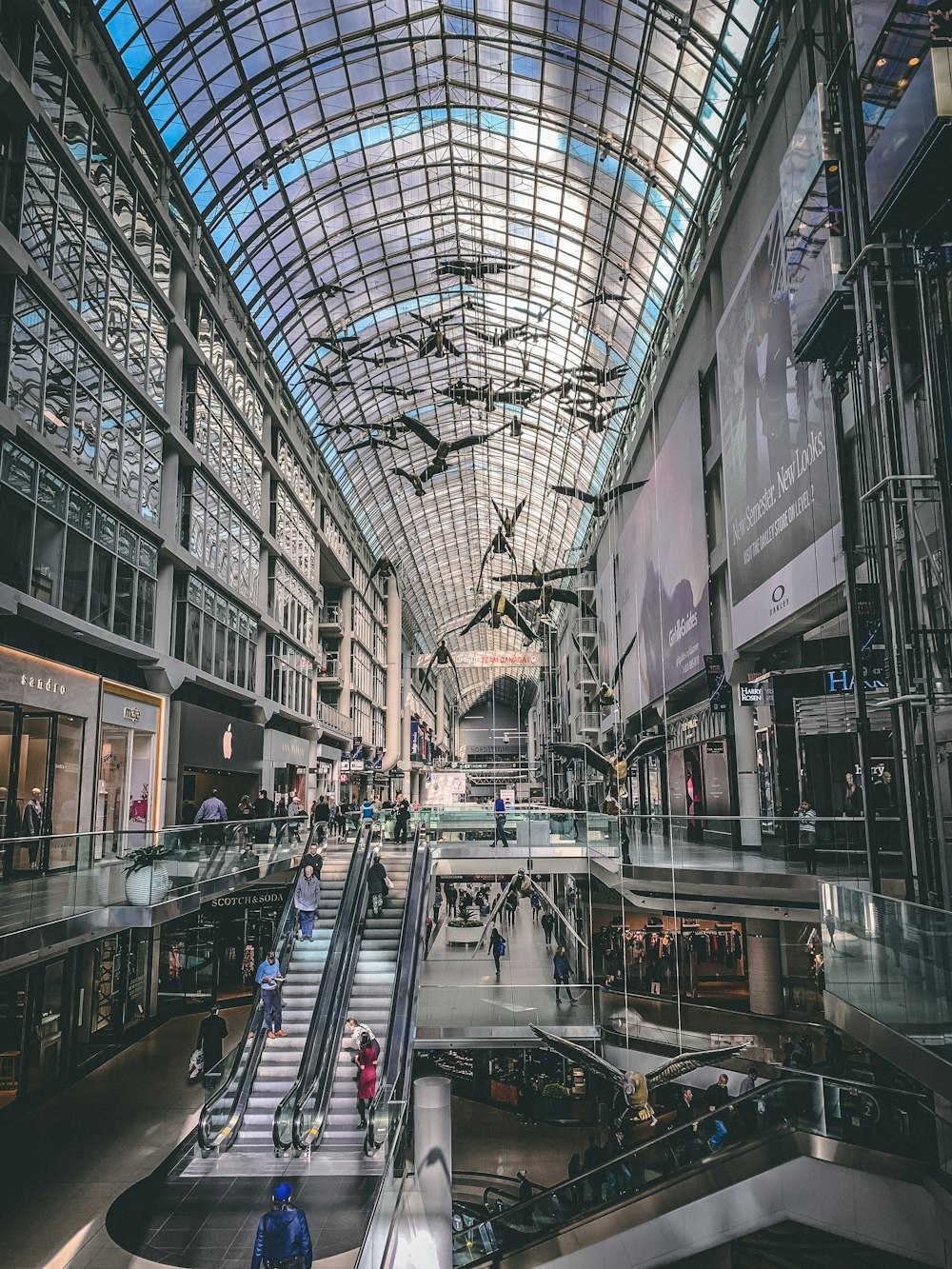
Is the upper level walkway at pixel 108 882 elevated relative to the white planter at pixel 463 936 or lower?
elevated

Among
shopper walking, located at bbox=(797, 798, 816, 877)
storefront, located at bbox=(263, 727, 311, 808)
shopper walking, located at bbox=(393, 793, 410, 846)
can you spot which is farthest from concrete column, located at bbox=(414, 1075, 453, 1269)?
storefront, located at bbox=(263, 727, 311, 808)

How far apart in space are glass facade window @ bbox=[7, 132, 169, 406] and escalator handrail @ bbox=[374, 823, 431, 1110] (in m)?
13.8

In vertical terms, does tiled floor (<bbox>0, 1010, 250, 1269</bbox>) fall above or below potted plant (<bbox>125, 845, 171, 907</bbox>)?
below

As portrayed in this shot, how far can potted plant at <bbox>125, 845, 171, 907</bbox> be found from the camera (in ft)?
45.9

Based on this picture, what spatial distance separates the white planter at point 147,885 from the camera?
13984mm

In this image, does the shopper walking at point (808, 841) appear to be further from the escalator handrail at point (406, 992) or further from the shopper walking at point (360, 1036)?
the shopper walking at point (360, 1036)

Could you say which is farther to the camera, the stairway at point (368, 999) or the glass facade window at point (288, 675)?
the glass facade window at point (288, 675)

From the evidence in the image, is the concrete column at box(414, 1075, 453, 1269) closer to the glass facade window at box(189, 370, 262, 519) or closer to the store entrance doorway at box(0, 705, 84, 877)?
the store entrance doorway at box(0, 705, 84, 877)

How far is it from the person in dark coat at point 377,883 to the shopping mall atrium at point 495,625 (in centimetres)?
20

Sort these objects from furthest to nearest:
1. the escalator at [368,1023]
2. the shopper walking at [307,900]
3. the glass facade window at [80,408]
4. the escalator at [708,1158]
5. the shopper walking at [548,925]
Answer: the shopper walking at [548,925]
the shopper walking at [307,900]
the glass facade window at [80,408]
the escalator at [368,1023]
the escalator at [708,1158]

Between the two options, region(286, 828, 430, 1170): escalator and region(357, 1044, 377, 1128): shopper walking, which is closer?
region(286, 828, 430, 1170): escalator

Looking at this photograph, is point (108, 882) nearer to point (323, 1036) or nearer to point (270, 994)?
point (270, 994)

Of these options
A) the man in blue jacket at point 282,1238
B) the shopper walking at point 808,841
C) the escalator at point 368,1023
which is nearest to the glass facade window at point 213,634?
the escalator at point 368,1023

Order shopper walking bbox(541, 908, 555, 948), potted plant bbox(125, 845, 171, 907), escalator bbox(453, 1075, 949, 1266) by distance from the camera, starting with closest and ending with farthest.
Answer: escalator bbox(453, 1075, 949, 1266) → potted plant bbox(125, 845, 171, 907) → shopper walking bbox(541, 908, 555, 948)
